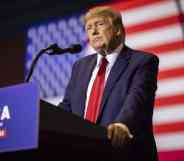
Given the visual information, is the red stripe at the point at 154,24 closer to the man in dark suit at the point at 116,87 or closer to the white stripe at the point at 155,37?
the white stripe at the point at 155,37

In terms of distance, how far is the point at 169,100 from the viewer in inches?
85.0

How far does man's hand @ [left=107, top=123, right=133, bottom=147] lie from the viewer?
3.59 ft

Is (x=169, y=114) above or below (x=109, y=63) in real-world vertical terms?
below

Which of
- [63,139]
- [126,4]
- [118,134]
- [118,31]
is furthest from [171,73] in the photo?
[63,139]

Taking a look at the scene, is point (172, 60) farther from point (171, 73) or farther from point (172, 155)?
point (172, 155)

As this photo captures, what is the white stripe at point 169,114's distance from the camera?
2.11m

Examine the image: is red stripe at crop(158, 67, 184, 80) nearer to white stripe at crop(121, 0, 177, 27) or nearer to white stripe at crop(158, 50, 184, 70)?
white stripe at crop(158, 50, 184, 70)

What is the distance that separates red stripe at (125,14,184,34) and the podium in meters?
1.29

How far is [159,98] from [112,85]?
0.85 meters

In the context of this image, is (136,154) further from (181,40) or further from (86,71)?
(181,40)

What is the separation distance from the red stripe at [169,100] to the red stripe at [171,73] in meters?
0.09

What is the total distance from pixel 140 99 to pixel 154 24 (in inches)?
43.5

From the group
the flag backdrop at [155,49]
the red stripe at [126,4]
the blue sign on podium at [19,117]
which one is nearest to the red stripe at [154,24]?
the flag backdrop at [155,49]

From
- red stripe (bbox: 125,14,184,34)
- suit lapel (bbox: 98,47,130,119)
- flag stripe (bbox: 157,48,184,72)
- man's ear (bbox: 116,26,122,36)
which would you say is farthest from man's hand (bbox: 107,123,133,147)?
red stripe (bbox: 125,14,184,34)
